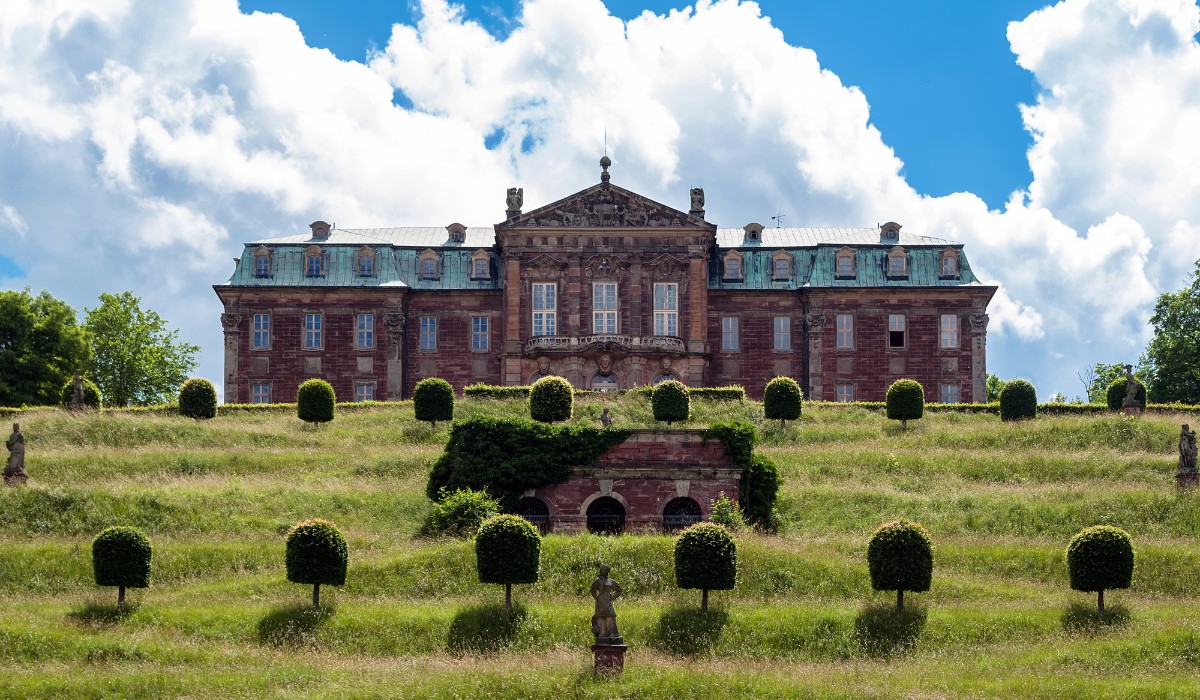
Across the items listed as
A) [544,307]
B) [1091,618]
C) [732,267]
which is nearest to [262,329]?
[544,307]

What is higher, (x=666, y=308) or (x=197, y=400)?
(x=666, y=308)

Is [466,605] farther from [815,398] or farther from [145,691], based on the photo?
[815,398]

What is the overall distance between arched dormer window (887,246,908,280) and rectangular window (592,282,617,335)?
1311cm

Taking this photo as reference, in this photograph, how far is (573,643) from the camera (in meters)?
35.8

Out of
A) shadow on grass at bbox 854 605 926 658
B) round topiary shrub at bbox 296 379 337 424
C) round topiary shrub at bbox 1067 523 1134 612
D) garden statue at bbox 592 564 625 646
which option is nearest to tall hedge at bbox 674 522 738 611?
shadow on grass at bbox 854 605 926 658

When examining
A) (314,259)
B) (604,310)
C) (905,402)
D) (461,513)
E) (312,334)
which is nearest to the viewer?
(461,513)

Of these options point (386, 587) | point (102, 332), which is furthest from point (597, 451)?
point (102, 332)

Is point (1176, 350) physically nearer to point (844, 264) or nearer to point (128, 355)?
point (844, 264)

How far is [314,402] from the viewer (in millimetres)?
59344

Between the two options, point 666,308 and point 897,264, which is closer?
point 666,308

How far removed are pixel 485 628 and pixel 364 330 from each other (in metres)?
38.5

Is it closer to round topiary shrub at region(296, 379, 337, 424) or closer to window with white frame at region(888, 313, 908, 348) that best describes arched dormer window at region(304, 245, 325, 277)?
round topiary shrub at region(296, 379, 337, 424)

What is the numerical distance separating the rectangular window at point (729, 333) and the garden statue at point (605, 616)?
40233 mm

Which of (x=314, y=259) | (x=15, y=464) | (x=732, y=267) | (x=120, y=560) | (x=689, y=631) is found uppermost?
(x=314, y=259)
